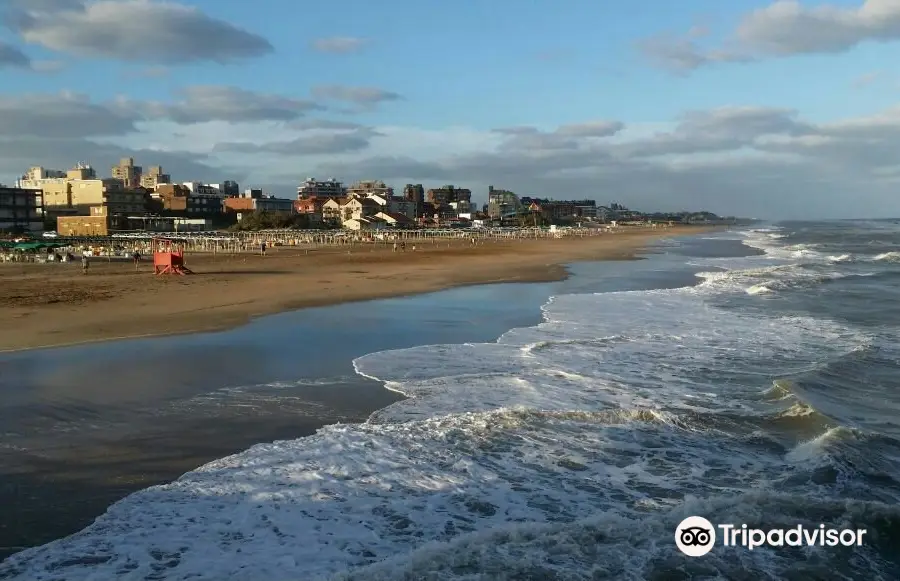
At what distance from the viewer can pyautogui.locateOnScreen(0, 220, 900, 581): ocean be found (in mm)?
4773

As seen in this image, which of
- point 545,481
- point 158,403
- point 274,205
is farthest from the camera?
point 274,205

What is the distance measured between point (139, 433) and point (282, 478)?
2098mm

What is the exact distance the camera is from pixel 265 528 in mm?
5160

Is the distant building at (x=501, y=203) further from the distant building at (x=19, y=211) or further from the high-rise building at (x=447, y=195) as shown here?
the distant building at (x=19, y=211)

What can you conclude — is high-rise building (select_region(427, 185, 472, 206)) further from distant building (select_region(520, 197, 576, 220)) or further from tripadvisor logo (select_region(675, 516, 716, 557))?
tripadvisor logo (select_region(675, 516, 716, 557))

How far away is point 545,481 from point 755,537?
180cm

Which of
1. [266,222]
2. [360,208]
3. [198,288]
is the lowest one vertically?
[198,288]

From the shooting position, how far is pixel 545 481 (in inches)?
243

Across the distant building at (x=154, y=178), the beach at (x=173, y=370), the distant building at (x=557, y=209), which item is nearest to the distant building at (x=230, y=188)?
the distant building at (x=154, y=178)

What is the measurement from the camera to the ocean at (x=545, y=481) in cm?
477

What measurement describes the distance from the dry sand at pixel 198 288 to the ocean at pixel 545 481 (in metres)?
6.34

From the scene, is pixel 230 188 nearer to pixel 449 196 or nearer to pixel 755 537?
pixel 449 196

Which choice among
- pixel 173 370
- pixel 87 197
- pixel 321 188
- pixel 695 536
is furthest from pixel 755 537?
pixel 321 188

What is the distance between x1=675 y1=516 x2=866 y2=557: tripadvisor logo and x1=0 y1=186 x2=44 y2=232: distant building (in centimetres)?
6836
